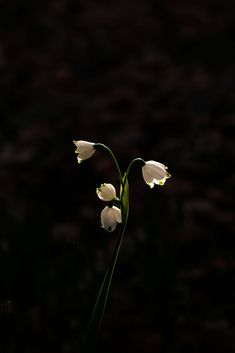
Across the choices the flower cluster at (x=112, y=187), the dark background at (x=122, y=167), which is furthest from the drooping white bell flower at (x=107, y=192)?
the dark background at (x=122, y=167)

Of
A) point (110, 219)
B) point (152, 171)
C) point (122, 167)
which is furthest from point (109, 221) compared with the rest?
point (122, 167)

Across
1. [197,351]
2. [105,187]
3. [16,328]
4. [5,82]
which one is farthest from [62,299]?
[5,82]

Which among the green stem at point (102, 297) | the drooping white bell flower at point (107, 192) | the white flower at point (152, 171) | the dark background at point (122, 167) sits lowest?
the dark background at point (122, 167)

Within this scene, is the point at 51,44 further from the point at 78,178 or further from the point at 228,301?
the point at 228,301

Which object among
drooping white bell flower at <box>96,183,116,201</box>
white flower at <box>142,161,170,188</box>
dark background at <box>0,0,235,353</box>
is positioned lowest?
dark background at <box>0,0,235,353</box>

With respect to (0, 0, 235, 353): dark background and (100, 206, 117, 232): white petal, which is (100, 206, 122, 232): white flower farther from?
(0, 0, 235, 353): dark background

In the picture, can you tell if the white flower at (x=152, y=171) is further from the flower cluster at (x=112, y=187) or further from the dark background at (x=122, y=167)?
the dark background at (x=122, y=167)

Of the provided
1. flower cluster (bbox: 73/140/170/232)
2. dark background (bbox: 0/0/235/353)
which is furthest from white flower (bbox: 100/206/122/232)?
dark background (bbox: 0/0/235/353)

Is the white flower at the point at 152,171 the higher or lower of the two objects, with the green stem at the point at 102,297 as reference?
higher
